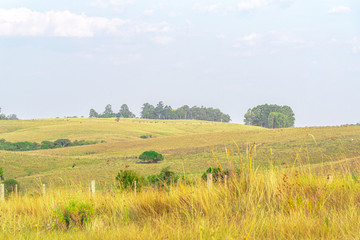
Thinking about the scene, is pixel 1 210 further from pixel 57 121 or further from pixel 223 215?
pixel 57 121

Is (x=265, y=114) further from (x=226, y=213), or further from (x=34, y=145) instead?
(x=226, y=213)

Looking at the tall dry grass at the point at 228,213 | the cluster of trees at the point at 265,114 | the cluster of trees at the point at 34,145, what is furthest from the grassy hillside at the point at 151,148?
the cluster of trees at the point at 265,114

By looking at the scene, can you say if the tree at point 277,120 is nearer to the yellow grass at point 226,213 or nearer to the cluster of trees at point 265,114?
the cluster of trees at point 265,114

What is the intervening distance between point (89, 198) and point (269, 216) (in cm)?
282

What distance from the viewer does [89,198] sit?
5.51 meters

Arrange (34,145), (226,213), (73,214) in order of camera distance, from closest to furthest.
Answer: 1. (226,213)
2. (73,214)
3. (34,145)

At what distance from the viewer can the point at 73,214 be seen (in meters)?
4.75

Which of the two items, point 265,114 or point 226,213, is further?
point 265,114

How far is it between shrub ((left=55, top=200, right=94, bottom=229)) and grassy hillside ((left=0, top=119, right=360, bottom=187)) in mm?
1267

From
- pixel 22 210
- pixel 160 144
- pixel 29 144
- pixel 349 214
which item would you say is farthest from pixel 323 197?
pixel 29 144

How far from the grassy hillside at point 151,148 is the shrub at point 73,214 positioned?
4.16ft

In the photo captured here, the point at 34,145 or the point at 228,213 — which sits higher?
the point at 228,213

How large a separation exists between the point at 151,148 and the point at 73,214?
6143cm

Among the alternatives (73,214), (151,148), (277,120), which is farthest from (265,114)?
(73,214)
